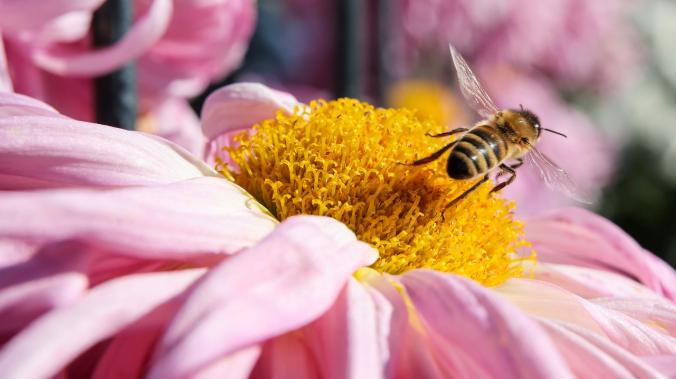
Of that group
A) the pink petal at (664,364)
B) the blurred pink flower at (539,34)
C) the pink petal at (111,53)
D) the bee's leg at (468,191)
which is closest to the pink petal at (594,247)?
the bee's leg at (468,191)

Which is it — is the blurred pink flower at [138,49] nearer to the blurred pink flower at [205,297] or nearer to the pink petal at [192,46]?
the pink petal at [192,46]

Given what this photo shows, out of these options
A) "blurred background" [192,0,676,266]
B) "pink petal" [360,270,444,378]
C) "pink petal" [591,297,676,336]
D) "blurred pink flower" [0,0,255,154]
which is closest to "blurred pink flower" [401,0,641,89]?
"blurred background" [192,0,676,266]

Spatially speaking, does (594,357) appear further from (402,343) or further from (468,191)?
(468,191)

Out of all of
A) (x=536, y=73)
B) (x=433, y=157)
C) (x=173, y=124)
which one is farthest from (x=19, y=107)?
(x=536, y=73)

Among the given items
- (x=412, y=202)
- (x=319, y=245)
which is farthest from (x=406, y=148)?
(x=319, y=245)

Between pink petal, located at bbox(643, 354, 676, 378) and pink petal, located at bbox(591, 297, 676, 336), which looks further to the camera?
pink petal, located at bbox(591, 297, 676, 336)

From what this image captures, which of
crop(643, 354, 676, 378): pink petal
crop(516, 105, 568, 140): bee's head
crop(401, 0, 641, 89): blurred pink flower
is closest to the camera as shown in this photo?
crop(643, 354, 676, 378): pink petal

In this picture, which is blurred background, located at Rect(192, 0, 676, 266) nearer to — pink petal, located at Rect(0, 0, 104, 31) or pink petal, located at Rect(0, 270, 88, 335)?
pink petal, located at Rect(0, 0, 104, 31)
